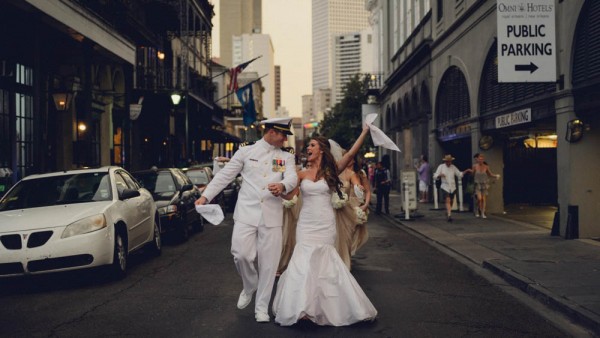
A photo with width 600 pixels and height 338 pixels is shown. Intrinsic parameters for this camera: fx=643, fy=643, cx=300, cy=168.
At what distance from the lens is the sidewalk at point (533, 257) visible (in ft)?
23.6

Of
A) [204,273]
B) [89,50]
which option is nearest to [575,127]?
[204,273]

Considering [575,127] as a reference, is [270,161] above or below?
below

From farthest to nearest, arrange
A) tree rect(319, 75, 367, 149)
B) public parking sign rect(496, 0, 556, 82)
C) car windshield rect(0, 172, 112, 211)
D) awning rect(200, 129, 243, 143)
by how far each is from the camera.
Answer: tree rect(319, 75, 367, 149)
awning rect(200, 129, 243, 143)
public parking sign rect(496, 0, 556, 82)
car windshield rect(0, 172, 112, 211)

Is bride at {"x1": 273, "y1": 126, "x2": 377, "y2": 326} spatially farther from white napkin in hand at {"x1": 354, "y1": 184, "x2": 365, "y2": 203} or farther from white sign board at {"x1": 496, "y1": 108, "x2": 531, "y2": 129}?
white sign board at {"x1": 496, "y1": 108, "x2": 531, "y2": 129}

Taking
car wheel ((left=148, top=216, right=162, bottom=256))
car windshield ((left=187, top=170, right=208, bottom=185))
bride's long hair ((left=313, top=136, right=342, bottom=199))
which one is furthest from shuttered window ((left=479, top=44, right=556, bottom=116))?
bride's long hair ((left=313, top=136, right=342, bottom=199))

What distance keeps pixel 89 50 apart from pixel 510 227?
43.2 feet

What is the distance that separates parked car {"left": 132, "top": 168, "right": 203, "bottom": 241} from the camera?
1331 cm

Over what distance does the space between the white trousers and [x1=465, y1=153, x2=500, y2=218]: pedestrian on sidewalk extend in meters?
13.2

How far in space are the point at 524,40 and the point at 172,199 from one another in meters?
7.95

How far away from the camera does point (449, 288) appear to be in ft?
27.4

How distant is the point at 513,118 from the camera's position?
16.3m

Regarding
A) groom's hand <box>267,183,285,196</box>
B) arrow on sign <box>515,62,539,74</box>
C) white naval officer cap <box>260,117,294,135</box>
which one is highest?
arrow on sign <box>515,62,539,74</box>

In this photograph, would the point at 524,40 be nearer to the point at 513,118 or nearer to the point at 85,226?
the point at 513,118

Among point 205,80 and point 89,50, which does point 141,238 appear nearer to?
point 89,50
